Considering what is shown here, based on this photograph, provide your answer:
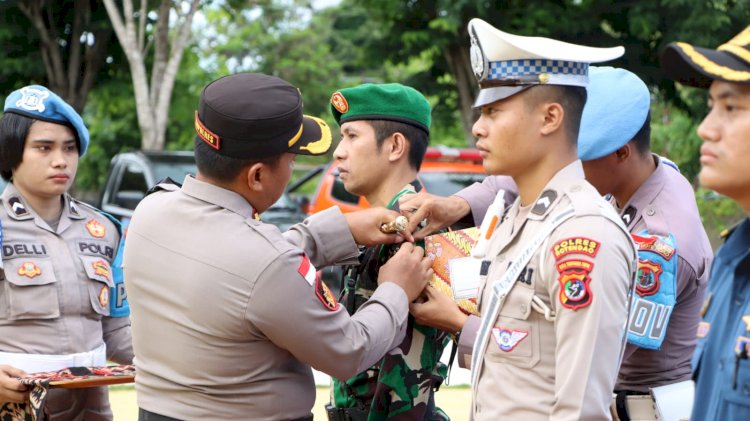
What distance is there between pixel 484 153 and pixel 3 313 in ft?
6.93

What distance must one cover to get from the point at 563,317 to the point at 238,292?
0.93 m

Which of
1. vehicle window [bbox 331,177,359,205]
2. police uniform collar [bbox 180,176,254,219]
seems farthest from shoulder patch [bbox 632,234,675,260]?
vehicle window [bbox 331,177,359,205]

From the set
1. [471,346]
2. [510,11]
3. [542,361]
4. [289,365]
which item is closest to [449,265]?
[471,346]

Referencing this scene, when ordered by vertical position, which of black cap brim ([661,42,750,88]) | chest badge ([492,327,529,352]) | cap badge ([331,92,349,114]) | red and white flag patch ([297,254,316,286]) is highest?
black cap brim ([661,42,750,88])

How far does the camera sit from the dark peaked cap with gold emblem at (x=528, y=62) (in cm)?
255

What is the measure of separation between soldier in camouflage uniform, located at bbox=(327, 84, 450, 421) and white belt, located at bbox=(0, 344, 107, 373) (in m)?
0.99

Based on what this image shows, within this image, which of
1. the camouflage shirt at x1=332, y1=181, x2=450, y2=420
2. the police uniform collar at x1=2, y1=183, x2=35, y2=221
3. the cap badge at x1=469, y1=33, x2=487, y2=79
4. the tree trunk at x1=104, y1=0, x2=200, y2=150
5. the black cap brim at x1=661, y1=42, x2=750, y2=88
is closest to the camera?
the black cap brim at x1=661, y1=42, x2=750, y2=88

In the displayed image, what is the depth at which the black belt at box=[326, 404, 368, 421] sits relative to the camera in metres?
3.46

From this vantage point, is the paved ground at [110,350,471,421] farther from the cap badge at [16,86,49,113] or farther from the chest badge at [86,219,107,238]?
the cap badge at [16,86,49,113]

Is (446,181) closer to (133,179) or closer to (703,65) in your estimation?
(133,179)

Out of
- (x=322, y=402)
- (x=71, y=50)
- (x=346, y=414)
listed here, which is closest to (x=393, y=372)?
(x=346, y=414)

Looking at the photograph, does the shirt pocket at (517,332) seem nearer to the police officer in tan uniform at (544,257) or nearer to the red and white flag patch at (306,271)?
the police officer in tan uniform at (544,257)

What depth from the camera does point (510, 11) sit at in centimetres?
1555

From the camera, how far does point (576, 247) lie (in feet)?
7.64
